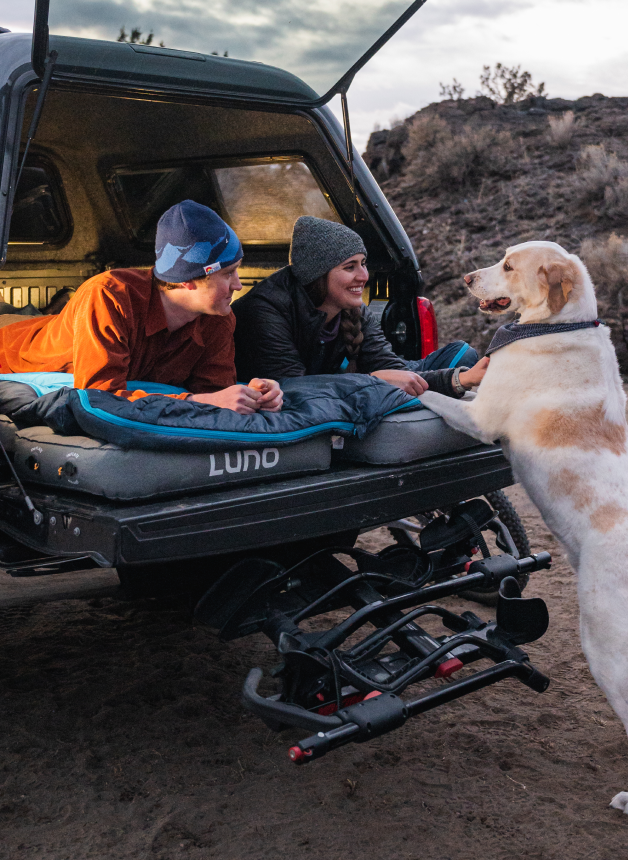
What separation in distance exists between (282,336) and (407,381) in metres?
0.53

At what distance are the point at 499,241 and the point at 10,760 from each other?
14.0m

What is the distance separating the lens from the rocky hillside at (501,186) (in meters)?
13.3

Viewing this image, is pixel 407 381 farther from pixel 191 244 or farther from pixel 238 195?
pixel 238 195

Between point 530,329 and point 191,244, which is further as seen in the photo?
point 530,329

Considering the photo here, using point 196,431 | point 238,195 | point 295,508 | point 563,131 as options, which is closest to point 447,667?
point 295,508

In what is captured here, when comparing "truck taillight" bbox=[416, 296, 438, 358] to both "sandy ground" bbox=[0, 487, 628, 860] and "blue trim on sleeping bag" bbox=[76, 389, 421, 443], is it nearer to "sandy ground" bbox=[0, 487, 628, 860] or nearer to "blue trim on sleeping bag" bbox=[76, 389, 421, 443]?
"sandy ground" bbox=[0, 487, 628, 860]

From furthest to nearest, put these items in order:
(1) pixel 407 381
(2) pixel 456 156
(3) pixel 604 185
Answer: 1. (2) pixel 456 156
2. (3) pixel 604 185
3. (1) pixel 407 381

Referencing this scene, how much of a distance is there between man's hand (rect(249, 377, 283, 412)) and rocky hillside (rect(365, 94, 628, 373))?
977 centimetres

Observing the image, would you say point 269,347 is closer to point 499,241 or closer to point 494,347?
point 494,347

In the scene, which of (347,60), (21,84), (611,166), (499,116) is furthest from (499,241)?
(21,84)

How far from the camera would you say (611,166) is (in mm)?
15242

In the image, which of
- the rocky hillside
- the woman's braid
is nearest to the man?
the woman's braid

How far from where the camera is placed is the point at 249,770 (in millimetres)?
2688

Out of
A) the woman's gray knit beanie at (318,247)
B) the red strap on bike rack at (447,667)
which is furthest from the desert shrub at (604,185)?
the red strap on bike rack at (447,667)
